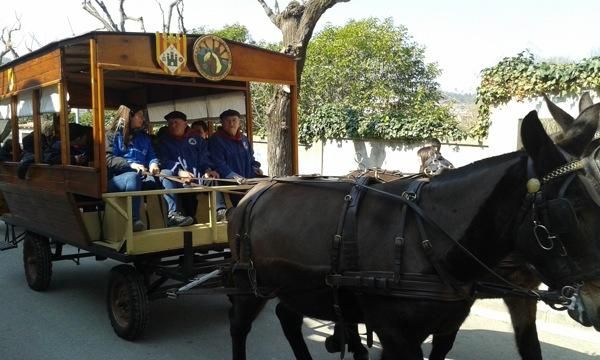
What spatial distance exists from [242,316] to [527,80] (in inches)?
258

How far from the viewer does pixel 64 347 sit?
487 centimetres

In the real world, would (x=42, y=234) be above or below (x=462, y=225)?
below

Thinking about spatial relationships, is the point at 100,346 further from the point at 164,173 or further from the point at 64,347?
the point at 164,173

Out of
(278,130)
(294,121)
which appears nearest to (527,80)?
(278,130)

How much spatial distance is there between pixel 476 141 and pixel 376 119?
2.58 meters

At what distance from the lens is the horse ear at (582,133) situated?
2.22 m

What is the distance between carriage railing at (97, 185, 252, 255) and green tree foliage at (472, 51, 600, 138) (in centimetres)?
531

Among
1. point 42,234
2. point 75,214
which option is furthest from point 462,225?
point 42,234

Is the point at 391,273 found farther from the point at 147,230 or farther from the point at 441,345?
the point at 147,230

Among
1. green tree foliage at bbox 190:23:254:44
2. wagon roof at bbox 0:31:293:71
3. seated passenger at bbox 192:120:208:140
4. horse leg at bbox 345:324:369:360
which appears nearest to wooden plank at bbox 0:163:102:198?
wagon roof at bbox 0:31:293:71

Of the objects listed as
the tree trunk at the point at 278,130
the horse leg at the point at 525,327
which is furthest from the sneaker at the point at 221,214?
the tree trunk at the point at 278,130

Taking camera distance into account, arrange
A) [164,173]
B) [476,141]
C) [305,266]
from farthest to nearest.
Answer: [476,141], [164,173], [305,266]

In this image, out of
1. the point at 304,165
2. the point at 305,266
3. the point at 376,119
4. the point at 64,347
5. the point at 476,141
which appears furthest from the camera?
the point at 304,165

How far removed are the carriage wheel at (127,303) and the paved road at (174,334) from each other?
13 cm
